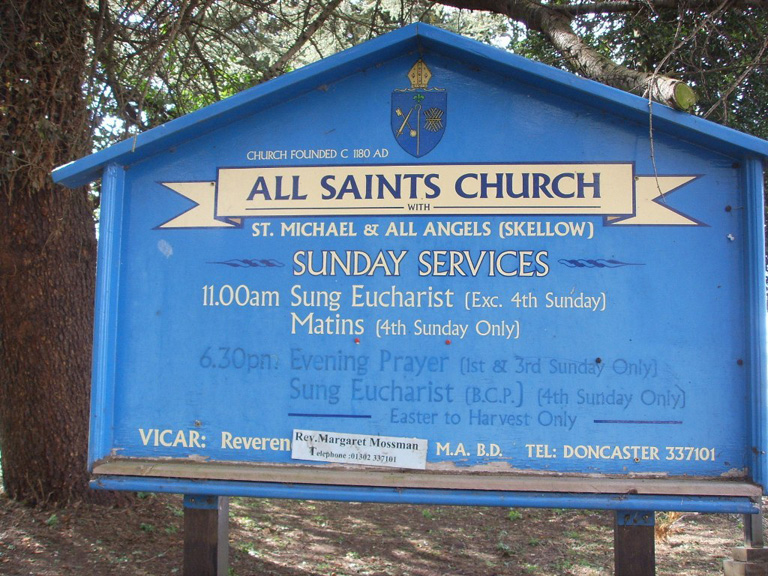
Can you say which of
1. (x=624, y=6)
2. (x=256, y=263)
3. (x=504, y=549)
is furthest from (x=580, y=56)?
(x=504, y=549)

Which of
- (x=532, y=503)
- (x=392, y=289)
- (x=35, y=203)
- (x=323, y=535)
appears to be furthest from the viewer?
(x=323, y=535)

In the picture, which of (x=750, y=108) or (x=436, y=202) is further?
(x=750, y=108)

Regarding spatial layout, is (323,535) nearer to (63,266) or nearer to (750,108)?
(63,266)

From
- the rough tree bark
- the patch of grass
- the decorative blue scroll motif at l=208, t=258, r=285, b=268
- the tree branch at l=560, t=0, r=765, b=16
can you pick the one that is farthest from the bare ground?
the tree branch at l=560, t=0, r=765, b=16

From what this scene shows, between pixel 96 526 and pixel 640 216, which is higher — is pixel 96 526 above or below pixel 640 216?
below

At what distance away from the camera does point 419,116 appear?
274 centimetres

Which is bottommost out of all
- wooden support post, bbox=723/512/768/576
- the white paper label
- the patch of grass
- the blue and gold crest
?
the patch of grass

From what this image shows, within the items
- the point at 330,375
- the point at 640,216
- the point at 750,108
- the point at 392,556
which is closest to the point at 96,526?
the point at 392,556

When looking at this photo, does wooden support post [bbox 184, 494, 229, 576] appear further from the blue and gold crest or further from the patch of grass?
the patch of grass

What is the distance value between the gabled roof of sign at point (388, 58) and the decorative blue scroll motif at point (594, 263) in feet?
1.78

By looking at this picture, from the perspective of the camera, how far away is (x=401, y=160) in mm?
2723

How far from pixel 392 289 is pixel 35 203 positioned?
3356mm

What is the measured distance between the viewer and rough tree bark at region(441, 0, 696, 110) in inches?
99.3

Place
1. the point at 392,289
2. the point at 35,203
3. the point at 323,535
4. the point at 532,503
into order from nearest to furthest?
the point at 532,503 < the point at 392,289 < the point at 35,203 < the point at 323,535
